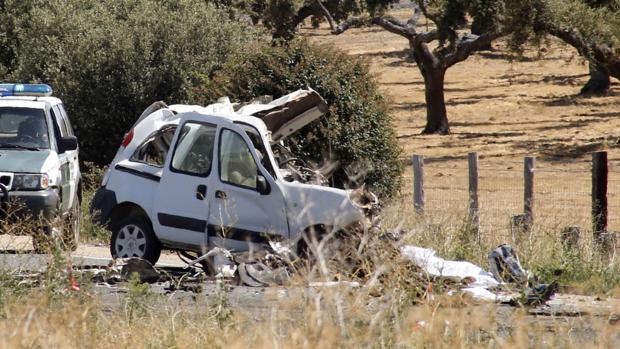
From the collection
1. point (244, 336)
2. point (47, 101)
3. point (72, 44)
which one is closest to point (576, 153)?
point (72, 44)

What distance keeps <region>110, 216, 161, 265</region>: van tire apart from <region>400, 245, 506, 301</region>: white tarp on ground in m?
3.20

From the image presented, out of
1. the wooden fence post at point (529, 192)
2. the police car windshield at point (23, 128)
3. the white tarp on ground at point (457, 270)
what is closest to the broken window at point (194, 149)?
the white tarp on ground at point (457, 270)

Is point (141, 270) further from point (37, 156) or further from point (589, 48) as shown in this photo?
point (589, 48)

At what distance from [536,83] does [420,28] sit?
12.2 metres

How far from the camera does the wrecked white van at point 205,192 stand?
13055mm

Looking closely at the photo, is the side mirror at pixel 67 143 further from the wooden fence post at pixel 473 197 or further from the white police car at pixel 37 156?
the wooden fence post at pixel 473 197

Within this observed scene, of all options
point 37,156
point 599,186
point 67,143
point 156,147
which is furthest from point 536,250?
point 37,156

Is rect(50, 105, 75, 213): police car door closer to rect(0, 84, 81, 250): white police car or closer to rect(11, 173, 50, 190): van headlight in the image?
rect(0, 84, 81, 250): white police car

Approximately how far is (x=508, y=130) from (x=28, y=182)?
2640cm

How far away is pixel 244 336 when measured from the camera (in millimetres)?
7395

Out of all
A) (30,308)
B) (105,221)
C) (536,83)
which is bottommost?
(536,83)

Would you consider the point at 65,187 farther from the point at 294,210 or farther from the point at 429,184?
the point at 429,184

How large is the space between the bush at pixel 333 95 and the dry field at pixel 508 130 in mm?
1192

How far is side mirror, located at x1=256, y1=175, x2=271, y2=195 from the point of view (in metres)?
13.2
